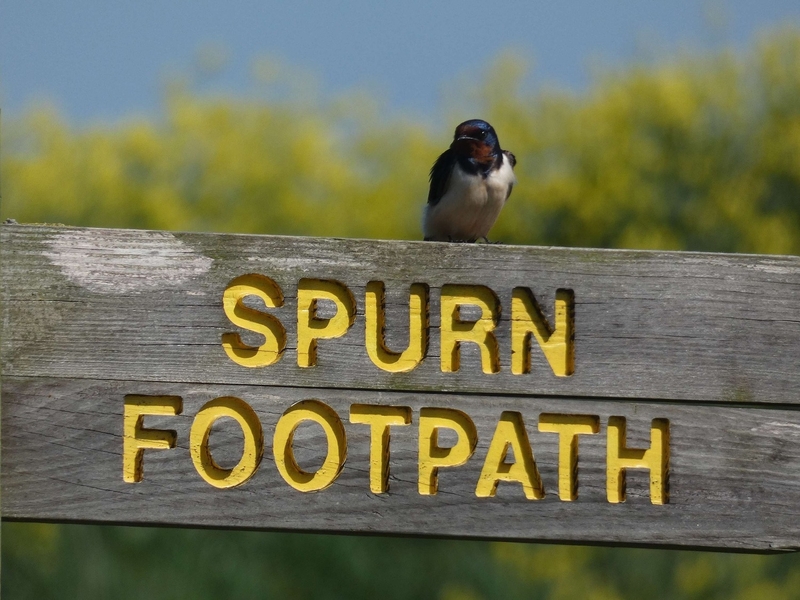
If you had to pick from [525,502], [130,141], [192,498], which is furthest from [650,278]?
[130,141]

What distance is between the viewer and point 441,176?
4.42 m

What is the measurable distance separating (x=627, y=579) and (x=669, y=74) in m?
8.24

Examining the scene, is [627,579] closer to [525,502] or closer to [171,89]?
[525,502]

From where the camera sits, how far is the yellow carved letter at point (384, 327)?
1.74 m

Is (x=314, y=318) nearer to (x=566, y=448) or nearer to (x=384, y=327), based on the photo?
(x=384, y=327)

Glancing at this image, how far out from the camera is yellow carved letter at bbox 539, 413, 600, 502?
1.75m

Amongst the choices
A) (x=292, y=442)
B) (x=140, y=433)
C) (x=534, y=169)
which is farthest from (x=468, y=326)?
(x=534, y=169)

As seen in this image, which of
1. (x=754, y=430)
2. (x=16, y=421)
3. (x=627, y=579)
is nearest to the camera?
(x=16, y=421)

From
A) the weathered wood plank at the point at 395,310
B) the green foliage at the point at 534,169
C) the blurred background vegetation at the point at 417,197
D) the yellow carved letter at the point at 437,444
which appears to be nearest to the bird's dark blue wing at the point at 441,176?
the weathered wood plank at the point at 395,310

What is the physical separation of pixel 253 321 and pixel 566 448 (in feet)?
1.71

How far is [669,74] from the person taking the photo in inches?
669

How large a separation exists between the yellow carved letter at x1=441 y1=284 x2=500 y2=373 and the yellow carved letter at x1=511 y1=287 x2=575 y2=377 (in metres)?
0.03

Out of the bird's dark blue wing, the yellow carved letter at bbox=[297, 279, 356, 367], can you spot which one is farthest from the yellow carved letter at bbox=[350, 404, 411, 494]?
the bird's dark blue wing

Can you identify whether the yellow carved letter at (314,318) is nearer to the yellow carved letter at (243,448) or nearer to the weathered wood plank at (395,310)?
the weathered wood plank at (395,310)
